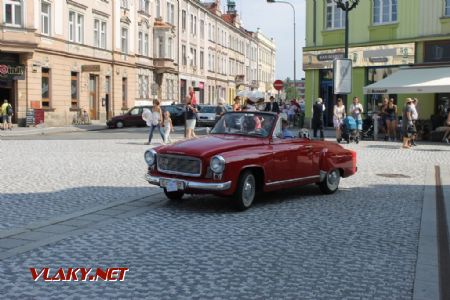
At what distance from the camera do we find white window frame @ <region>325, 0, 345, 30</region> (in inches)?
1195

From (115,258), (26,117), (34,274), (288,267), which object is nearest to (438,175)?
(288,267)

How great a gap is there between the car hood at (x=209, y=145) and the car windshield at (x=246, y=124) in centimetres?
24

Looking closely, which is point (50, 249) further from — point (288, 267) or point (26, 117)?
→ point (26, 117)

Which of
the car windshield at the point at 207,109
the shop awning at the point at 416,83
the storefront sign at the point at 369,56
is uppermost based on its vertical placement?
the storefront sign at the point at 369,56

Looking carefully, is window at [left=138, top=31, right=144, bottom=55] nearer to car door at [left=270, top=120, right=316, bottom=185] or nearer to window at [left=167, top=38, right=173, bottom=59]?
window at [left=167, top=38, right=173, bottom=59]

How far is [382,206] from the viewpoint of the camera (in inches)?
354

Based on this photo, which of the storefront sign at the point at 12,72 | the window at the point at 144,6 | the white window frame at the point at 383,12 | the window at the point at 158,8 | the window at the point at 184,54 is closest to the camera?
the white window frame at the point at 383,12

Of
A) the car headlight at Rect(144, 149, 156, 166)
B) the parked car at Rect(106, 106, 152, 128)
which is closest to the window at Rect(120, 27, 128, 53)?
the parked car at Rect(106, 106, 152, 128)

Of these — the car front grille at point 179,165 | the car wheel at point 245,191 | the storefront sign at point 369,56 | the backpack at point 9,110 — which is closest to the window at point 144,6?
the backpack at point 9,110

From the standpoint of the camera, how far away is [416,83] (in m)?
23.4

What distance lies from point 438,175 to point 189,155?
708 centimetres

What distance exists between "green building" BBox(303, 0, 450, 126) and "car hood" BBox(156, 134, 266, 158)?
18.6 meters

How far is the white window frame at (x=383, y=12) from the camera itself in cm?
2845

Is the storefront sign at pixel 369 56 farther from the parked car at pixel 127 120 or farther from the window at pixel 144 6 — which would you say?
the window at pixel 144 6
